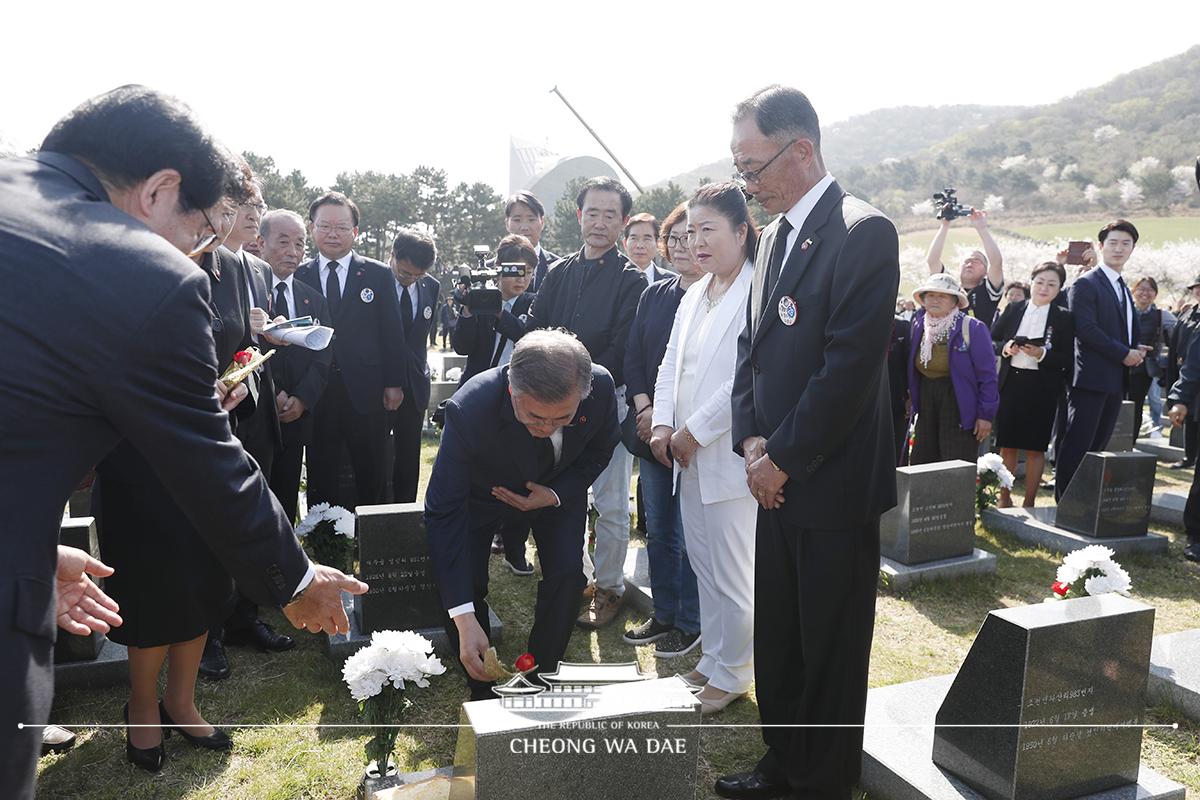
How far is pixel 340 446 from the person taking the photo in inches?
222

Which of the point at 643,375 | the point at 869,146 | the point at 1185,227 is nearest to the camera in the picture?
the point at 643,375

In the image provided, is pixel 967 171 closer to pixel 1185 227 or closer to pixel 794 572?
pixel 1185 227

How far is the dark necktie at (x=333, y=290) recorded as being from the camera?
550cm

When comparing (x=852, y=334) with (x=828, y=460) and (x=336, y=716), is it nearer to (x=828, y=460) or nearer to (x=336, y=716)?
(x=828, y=460)

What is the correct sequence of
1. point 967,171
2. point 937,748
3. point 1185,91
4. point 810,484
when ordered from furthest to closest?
point 1185,91 → point 967,171 → point 937,748 → point 810,484

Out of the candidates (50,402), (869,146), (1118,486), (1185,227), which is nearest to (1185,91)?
(869,146)

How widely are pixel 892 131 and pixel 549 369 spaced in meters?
168

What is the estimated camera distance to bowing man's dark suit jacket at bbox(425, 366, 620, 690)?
308cm

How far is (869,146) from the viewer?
146375 millimetres

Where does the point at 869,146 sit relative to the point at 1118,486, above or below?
above

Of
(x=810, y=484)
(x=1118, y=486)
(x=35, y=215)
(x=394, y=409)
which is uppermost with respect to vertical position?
(x=35, y=215)

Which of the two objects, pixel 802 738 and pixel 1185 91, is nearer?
pixel 802 738

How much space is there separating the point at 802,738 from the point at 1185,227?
52551 millimetres

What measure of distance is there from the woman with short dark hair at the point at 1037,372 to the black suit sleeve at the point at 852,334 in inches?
203
